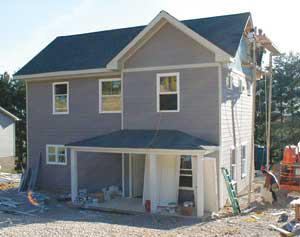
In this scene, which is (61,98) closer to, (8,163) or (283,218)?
(283,218)

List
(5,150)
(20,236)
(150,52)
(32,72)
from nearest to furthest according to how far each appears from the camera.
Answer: (20,236), (150,52), (32,72), (5,150)

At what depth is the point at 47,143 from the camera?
1697 centimetres

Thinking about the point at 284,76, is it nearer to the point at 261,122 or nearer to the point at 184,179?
the point at 261,122

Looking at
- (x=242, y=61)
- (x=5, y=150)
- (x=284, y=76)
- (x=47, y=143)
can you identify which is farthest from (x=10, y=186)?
(x=284, y=76)

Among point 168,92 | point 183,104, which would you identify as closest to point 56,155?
point 168,92

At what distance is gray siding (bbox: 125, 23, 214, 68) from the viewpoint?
1312cm

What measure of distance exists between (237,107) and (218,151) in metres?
3.40

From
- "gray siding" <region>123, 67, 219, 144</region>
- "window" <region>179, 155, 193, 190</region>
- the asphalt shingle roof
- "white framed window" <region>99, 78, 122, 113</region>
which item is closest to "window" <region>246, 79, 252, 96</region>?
the asphalt shingle roof

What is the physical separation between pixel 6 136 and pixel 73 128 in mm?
19919

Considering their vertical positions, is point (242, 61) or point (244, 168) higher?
point (242, 61)

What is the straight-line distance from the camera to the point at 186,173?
13234mm

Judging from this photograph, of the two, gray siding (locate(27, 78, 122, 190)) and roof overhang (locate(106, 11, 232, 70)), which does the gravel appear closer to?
gray siding (locate(27, 78, 122, 190))

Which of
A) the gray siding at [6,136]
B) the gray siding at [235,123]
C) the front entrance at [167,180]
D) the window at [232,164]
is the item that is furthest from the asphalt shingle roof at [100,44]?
the gray siding at [6,136]

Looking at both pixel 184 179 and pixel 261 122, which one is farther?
pixel 261 122
